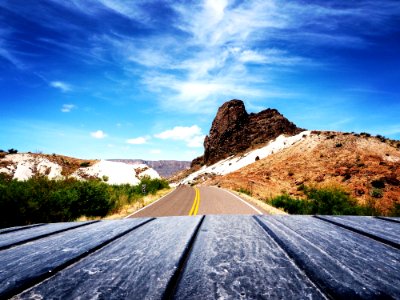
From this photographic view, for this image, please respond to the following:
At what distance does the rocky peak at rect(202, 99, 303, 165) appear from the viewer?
10306 cm

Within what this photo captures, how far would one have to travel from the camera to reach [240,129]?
111 m

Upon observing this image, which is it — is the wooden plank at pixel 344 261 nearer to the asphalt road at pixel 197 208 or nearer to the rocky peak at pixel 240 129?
the asphalt road at pixel 197 208

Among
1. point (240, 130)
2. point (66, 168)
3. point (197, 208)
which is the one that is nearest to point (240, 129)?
point (240, 130)

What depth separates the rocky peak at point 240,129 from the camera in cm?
10306

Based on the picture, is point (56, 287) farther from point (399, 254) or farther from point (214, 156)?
point (214, 156)

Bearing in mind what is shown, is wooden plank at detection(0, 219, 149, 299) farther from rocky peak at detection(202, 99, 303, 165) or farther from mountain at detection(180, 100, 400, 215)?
rocky peak at detection(202, 99, 303, 165)

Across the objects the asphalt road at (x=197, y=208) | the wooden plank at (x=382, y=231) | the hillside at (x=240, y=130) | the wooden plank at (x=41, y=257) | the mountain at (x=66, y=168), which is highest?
the hillside at (x=240, y=130)

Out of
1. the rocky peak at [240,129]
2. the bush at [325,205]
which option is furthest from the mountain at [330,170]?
the rocky peak at [240,129]

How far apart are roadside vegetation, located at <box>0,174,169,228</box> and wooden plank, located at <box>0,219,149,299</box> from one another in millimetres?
10512

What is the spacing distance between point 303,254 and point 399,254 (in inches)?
17.3

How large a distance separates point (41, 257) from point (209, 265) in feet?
2.70

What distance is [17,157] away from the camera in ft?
132

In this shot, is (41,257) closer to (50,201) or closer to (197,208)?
(50,201)

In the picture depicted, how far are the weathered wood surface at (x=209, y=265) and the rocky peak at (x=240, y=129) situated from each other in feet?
325
